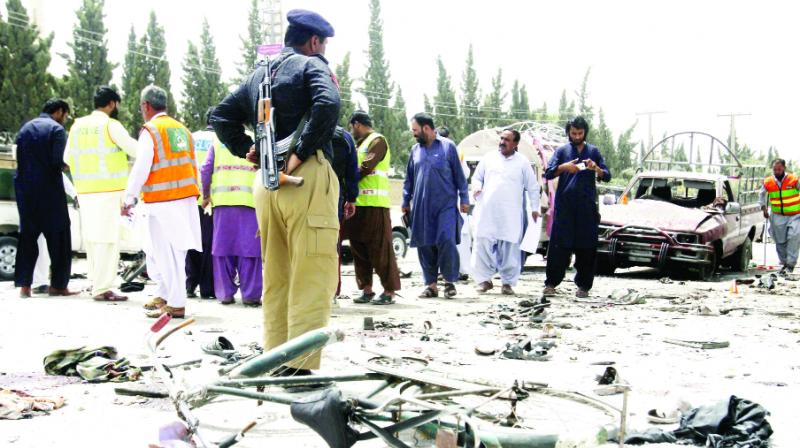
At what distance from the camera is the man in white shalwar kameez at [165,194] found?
738 centimetres

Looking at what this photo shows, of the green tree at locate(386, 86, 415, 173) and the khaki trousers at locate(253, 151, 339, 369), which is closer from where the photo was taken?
the khaki trousers at locate(253, 151, 339, 369)

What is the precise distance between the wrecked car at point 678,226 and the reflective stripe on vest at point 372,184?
4.89m

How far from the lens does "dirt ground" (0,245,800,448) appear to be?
3.89 meters

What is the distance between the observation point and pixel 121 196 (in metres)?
9.02

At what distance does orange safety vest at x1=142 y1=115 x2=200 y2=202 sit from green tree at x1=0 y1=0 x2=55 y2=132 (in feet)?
106

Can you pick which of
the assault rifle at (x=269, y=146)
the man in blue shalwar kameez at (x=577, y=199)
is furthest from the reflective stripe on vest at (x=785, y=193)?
the assault rifle at (x=269, y=146)

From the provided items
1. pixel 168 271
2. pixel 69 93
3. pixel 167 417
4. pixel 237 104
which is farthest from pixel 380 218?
pixel 69 93

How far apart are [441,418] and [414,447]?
0.24m

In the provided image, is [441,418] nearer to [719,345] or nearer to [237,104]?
[237,104]

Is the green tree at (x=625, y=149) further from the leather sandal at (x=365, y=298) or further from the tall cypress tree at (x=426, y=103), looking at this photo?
the leather sandal at (x=365, y=298)

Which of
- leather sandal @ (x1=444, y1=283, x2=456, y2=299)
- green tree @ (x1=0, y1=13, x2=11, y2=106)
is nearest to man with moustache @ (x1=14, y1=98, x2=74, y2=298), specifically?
leather sandal @ (x1=444, y1=283, x2=456, y2=299)

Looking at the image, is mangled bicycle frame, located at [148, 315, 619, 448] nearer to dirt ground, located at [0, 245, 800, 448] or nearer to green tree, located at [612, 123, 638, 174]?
dirt ground, located at [0, 245, 800, 448]

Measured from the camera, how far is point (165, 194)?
7.47 m

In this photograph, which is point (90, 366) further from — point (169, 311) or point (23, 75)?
point (23, 75)
